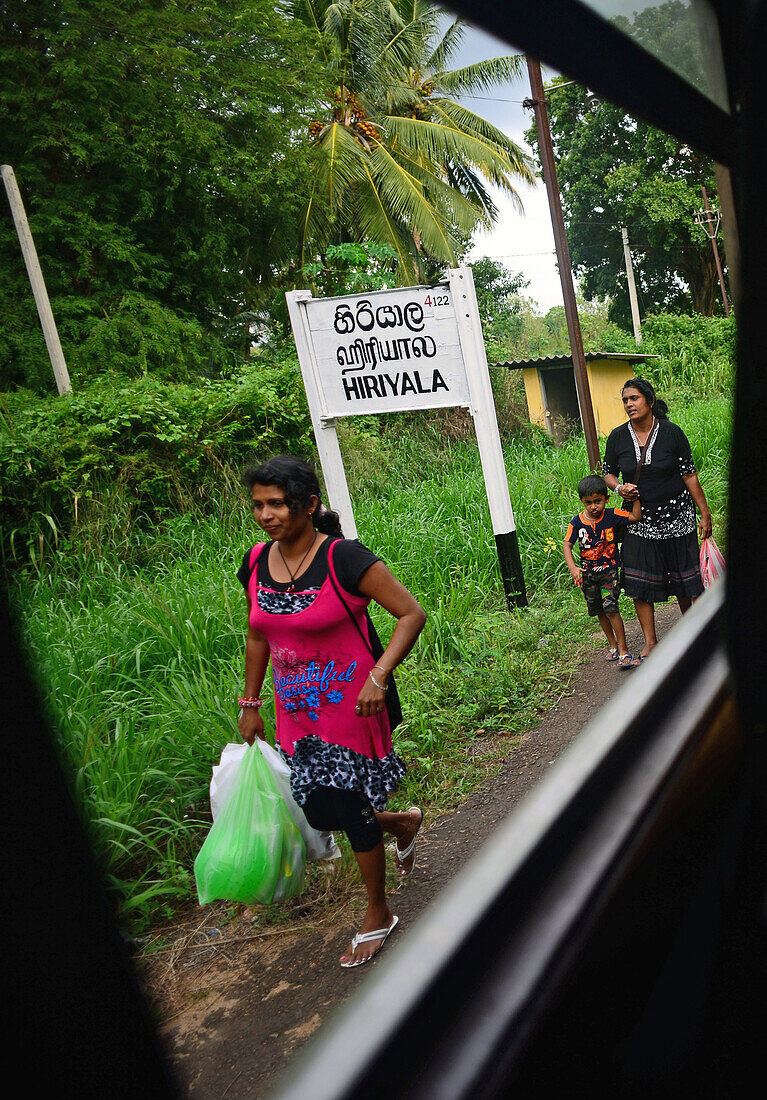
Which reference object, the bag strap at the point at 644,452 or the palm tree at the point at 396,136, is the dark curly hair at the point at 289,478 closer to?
the bag strap at the point at 644,452

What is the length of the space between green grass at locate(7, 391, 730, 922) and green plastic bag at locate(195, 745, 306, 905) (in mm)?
274

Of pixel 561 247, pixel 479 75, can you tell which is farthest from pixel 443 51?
pixel 561 247

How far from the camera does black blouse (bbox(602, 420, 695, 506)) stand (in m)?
4.17

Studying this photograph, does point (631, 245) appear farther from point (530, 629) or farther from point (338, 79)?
point (530, 629)

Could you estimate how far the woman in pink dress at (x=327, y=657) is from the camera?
2459 mm

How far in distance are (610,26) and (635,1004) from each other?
1521 millimetres

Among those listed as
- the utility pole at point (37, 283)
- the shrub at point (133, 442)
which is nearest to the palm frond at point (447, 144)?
the utility pole at point (37, 283)

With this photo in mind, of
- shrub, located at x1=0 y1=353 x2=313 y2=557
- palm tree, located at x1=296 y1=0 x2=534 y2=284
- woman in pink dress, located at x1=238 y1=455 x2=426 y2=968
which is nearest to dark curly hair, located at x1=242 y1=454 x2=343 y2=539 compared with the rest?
woman in pink dress, located at x1=238 y1=455 x2=426 y2=968

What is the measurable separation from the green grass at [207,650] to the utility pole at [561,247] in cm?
204

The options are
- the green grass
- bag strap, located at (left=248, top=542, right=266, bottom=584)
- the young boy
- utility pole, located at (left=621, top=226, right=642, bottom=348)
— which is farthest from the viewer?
utility pole, located at (left=621, top=226, right=642, bottom=348)

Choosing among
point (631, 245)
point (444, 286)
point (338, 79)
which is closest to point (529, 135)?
point (631, 245)

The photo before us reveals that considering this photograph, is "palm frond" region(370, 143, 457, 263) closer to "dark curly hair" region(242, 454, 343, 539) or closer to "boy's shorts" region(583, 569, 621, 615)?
"boy's shorts" region(583, 569, 621, 615)

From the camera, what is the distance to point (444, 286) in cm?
514

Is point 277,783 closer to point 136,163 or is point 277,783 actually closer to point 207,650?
point 207,650
